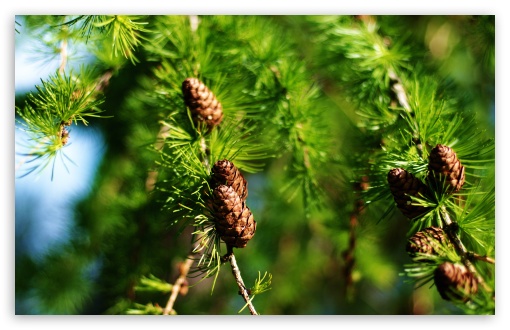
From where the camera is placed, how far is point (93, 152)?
1.21m

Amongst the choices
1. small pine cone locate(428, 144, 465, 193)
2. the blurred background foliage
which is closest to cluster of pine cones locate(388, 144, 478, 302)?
small pine cone locate(428, 144, 465, 193)

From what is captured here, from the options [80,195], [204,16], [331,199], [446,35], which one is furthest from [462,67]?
[80,195]

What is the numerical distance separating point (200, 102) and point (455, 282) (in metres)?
0.41

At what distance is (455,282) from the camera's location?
58cm

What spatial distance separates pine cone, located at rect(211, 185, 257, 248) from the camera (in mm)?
610

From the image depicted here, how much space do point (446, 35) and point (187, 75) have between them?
0.96m

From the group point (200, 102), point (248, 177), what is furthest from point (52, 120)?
point (248, 177)

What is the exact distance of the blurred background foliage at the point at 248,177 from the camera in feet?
2.89

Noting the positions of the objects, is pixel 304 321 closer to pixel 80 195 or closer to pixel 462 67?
pixel 80 195

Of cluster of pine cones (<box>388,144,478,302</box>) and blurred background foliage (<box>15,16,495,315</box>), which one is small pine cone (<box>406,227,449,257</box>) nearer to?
cluster of pine cones (<box>388,144,478,302</box>)

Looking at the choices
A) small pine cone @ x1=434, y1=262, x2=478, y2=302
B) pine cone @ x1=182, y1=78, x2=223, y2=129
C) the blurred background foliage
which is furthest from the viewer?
the blurred background foliage

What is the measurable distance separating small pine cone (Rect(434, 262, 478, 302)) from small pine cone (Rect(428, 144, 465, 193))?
106 mm

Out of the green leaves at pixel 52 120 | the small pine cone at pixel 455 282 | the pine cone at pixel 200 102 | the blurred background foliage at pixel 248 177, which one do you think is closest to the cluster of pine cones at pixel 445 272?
the small pine cone at pixel 455 282

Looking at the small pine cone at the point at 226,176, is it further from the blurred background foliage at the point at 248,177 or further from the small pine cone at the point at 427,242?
the small pine cone at the point at 427,242
